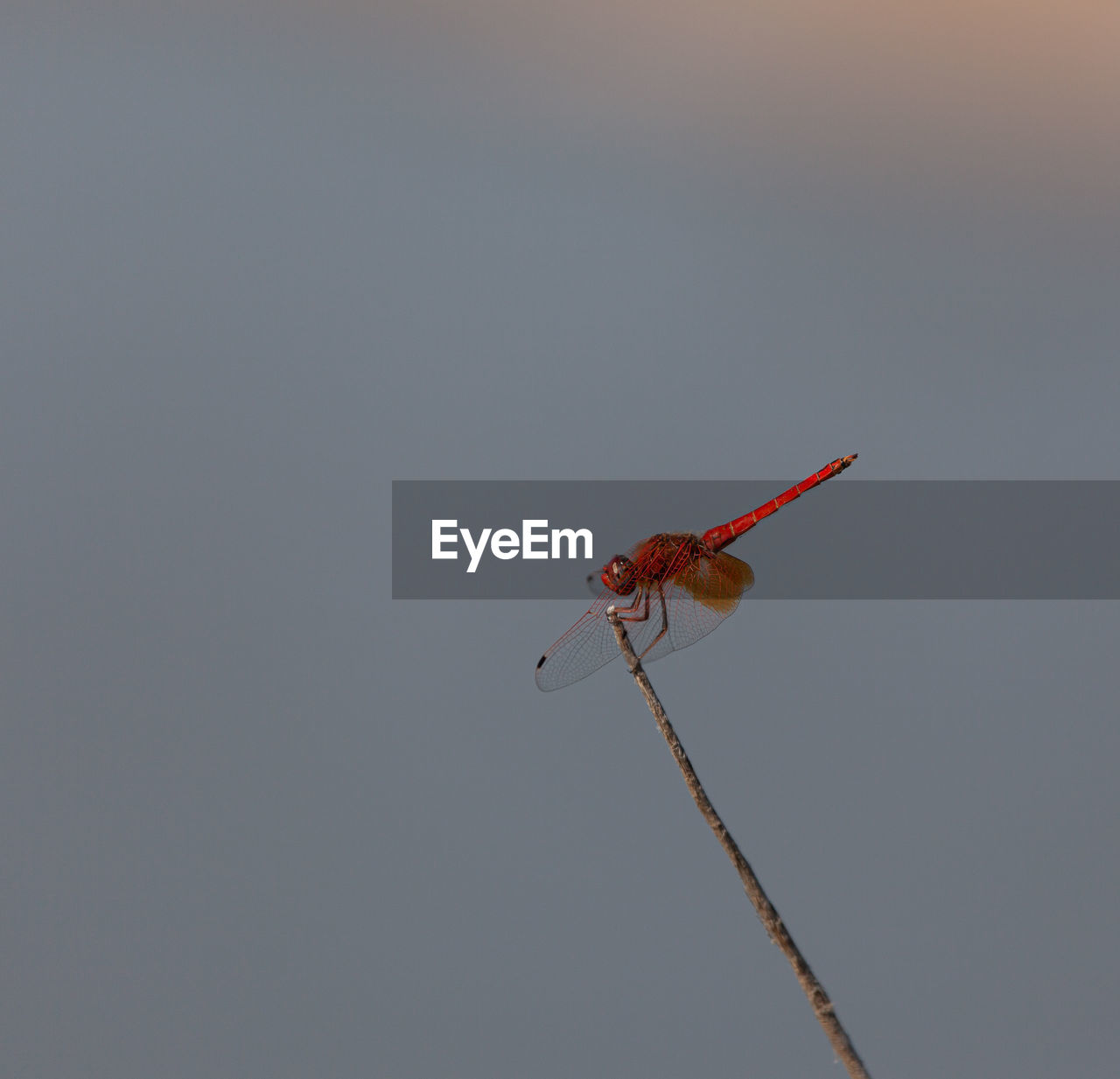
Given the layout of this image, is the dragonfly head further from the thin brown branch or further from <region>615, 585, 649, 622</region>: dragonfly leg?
the thin brown branch

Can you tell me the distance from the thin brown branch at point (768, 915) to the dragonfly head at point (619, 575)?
0.94 m

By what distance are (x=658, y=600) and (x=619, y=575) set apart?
0.45ft

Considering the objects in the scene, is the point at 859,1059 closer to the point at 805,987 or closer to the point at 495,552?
the point at 805,987

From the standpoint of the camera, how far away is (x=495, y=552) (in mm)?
3203

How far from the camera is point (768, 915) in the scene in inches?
69.1

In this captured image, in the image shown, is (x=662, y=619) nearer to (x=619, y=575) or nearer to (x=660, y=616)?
Answer: (x=660, y=616)

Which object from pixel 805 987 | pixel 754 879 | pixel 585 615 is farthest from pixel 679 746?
pixel 585 615

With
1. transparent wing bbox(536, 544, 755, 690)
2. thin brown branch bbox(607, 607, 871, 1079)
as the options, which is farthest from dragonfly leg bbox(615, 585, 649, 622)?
thin brown branch bbox(607, 607, 871, 1079)

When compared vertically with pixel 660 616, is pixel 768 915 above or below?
below

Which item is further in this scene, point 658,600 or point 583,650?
point 658,600

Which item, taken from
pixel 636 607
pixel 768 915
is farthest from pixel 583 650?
pixel 768 915

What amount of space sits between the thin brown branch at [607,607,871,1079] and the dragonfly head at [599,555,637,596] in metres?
0.94

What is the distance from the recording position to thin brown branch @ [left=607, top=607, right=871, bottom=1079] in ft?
5.45

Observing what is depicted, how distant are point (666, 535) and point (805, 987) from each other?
1.54 metres
